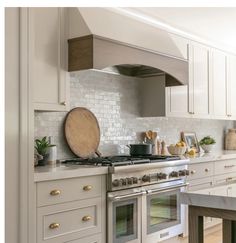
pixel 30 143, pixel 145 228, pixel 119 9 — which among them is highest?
pixel 119 9

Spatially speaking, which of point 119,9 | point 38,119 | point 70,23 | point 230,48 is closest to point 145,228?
point 38,119

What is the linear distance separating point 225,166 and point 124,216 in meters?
2.17

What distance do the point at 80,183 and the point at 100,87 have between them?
1.44 m

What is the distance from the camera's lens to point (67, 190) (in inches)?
115

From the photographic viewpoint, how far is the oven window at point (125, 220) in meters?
3.35

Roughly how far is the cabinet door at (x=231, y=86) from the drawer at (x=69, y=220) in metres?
3.42

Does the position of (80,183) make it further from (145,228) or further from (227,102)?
(227,102)

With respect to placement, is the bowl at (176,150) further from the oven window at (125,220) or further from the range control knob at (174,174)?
the oven window at (125,220)

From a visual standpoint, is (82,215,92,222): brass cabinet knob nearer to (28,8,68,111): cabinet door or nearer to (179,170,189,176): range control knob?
(28,8,68,111): cabinet door

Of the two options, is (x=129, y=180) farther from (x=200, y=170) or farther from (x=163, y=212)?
(x=200, y=170)

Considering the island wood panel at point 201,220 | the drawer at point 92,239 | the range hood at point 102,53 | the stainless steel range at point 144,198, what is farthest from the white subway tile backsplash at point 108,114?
the island wood panel at point 201,220

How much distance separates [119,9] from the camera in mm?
4203

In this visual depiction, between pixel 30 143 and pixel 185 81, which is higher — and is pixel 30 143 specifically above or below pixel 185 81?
below

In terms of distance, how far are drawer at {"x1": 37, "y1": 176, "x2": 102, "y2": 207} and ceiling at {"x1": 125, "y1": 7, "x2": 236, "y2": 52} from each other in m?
2.11
